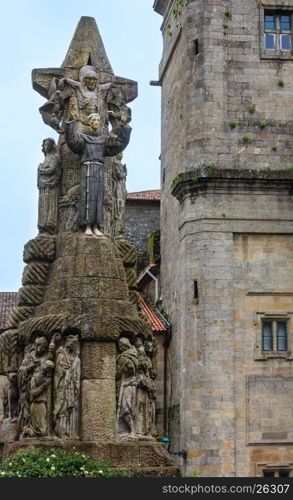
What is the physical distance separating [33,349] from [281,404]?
16.2 meters

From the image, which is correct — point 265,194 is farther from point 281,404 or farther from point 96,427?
point 96,427

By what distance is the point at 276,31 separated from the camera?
3291 centimetres

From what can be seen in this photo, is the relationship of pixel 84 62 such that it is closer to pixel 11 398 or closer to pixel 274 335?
pixel 11 398

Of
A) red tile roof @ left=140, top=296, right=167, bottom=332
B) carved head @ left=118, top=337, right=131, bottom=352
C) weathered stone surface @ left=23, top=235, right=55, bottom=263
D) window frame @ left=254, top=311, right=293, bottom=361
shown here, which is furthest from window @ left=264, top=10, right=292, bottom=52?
carved head @ left=118, top=337, right=131, bottom=352

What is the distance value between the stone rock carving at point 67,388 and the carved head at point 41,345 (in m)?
0.23

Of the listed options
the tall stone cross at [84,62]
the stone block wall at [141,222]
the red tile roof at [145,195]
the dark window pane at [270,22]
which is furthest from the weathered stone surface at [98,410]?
the red tile roof at [145,195]

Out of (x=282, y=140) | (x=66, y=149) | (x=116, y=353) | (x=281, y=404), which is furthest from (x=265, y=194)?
(x=116, y=353)

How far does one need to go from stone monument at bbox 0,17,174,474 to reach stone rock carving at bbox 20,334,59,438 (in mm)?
15

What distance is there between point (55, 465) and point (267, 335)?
17.9 meters

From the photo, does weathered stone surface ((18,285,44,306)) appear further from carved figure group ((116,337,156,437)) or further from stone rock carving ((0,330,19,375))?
carved figure group ((116,337,156,437))

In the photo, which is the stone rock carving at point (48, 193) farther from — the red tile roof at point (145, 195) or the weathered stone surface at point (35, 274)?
the red tile roof at point (145, 195)

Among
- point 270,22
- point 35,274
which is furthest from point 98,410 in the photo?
point 270,22

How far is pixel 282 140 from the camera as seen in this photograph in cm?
3153

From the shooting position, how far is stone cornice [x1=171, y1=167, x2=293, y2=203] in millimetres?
30500
